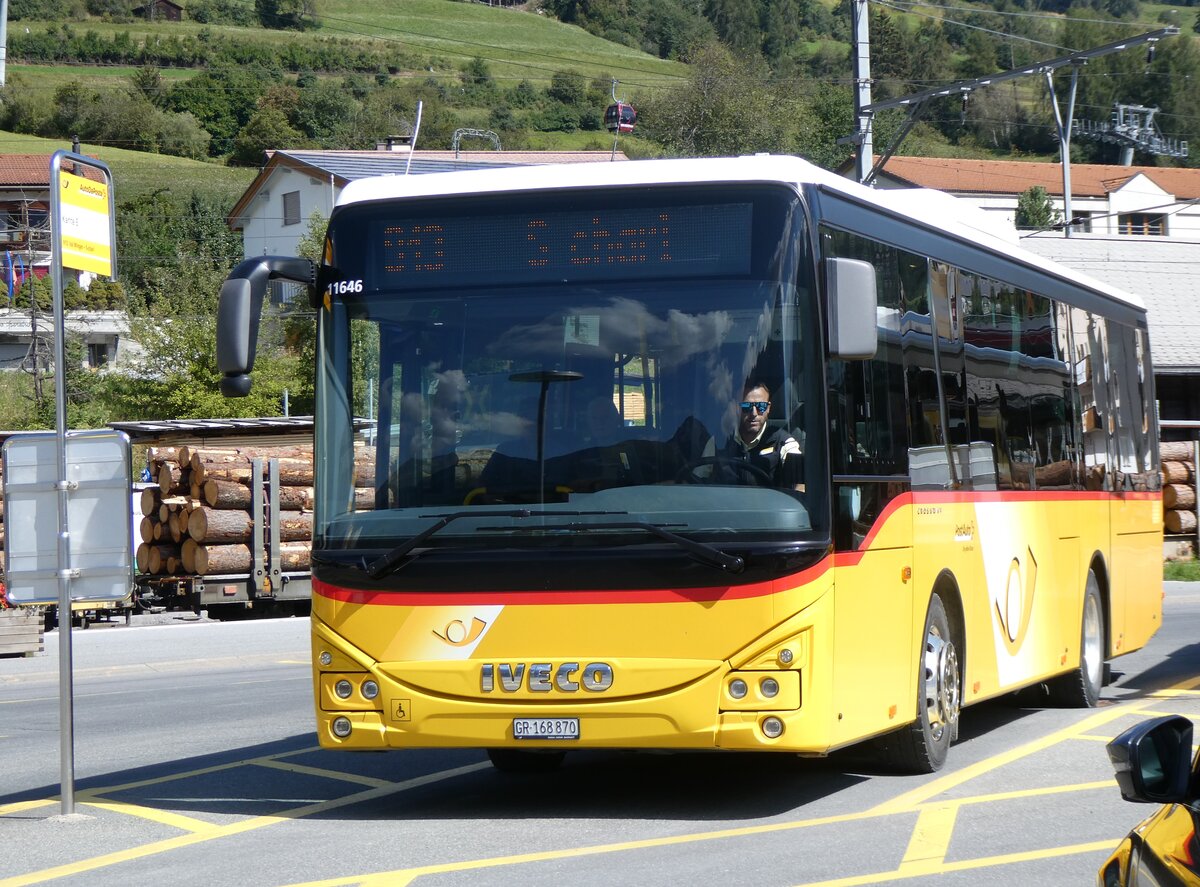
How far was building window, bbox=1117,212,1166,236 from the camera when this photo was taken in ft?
305

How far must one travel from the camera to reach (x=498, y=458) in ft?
26.5

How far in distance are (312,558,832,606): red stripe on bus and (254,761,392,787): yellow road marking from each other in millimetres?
1839

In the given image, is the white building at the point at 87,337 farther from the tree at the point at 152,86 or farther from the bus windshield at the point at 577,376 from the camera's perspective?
the bus windshield at the point at 577,376

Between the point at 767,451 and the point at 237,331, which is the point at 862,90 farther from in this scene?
the point at 237,331

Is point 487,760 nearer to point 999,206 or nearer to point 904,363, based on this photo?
point 904,363

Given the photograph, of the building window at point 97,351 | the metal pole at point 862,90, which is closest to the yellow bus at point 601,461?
the metal pole at point 862,90

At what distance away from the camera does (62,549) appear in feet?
29.0

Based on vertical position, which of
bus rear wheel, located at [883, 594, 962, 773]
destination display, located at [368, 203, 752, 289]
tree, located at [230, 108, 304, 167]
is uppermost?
tree, located at [230, 108, 304, 167]

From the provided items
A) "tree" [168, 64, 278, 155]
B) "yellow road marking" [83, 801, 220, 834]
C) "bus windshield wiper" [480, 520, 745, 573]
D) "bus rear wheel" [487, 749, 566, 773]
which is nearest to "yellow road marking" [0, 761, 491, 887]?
"yellow road marking" [83, 801, 220, 834]

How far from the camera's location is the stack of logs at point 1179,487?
30.4 meters

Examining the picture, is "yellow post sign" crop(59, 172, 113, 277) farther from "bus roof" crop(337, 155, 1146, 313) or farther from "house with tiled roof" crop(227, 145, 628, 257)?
"house with tiled roof" crop(227, 145, 628, 257)

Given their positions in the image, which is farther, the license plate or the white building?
the white building

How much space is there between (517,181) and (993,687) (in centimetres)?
453

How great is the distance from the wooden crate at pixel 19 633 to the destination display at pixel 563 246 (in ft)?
40.4
